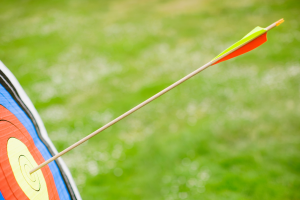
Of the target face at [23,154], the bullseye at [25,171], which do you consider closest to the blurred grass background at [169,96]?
the target face at [23,154]

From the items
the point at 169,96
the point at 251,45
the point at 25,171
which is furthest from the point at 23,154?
the point at 169,96

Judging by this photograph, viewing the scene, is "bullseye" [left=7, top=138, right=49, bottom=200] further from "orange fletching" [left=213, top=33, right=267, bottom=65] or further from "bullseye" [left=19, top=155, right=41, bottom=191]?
"orange fletching" [left=213, top=33, right=267, bottom=65]

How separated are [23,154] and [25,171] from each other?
0.09m

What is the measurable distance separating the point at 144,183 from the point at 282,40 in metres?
5.53

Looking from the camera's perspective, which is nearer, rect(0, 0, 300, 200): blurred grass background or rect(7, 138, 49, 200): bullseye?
rect(7, 138, 49, 200): bullseye

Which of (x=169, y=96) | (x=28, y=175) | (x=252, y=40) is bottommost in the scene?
(x=28, y=175)

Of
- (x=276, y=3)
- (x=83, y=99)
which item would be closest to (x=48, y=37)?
(x=83, y=99)

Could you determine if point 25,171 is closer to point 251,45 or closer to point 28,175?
point 28,175

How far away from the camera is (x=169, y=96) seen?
5.33m

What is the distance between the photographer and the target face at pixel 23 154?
1.18 meters

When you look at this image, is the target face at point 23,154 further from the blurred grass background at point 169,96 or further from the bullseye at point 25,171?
the blurred grass background at point 169,96

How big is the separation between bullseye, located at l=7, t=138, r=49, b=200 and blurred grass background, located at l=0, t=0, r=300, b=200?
2.15 m

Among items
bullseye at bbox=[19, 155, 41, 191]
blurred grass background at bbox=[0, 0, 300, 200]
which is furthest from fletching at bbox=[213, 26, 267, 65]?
blurred grass background at bbox=[0, 0, 300, 200]

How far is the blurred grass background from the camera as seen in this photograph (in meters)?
3.50
